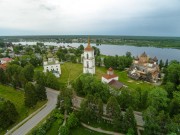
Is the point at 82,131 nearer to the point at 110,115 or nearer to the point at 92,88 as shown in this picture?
the point at 110,115

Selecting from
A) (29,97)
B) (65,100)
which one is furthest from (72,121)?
(29,97)

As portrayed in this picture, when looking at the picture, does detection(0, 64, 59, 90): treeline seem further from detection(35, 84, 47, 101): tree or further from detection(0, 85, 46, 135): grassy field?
detection(35, 84, 47, 101): tree

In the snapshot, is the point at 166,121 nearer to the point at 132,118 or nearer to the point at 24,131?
the point at 132,118

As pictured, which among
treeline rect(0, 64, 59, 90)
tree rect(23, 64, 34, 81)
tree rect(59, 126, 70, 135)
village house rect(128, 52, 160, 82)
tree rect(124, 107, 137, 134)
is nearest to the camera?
tree rect(59, 126, 70, 135)

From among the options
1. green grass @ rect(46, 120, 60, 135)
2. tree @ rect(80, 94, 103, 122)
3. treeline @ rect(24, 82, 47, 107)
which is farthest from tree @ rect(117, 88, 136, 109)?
treeline @ rect(24, 82, 47, 107)

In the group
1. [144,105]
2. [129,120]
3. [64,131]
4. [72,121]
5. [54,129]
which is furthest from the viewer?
[144,105]

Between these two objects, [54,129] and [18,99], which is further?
[18,99]

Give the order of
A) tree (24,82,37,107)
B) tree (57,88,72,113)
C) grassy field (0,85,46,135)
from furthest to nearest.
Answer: tree (24,82,37,107) < grassy field (0,85,46,135) < tree (57,88,72,113)

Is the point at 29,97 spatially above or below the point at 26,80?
below
